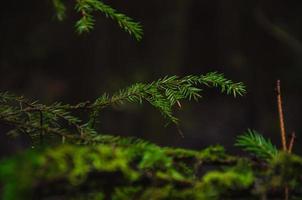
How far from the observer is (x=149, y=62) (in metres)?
10.3

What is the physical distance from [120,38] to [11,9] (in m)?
2.63

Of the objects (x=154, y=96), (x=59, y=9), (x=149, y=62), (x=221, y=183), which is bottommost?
(x=221, y=183)

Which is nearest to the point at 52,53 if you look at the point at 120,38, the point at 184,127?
the point at 120,38

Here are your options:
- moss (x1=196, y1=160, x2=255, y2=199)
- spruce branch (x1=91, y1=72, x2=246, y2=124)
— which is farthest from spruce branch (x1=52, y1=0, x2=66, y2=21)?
moss (x1=196, y1=160, x2=255, y2=199)

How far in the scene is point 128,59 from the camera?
37.3 feet

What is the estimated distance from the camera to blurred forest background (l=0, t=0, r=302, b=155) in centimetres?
971

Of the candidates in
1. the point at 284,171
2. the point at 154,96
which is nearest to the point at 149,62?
the point at 154,96

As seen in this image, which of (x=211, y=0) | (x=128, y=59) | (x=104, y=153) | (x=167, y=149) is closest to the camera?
(x=104, y=153)

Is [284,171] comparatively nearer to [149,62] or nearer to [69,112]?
[69,112]

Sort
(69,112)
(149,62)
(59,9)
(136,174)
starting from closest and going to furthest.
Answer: (136,174), (59,9), (69,112), (149,62)

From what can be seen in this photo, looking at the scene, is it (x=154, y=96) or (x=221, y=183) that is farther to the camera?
(x=154, y=96)

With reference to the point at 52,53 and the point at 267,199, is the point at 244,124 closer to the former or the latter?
the point at 52,53

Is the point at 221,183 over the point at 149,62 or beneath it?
beneath

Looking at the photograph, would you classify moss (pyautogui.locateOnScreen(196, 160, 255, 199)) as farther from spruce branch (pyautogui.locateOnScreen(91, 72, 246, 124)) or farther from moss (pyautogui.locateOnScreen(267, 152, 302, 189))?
spruce branch (pyautogui.locateOnScreen(91, 72, 246, 124))
